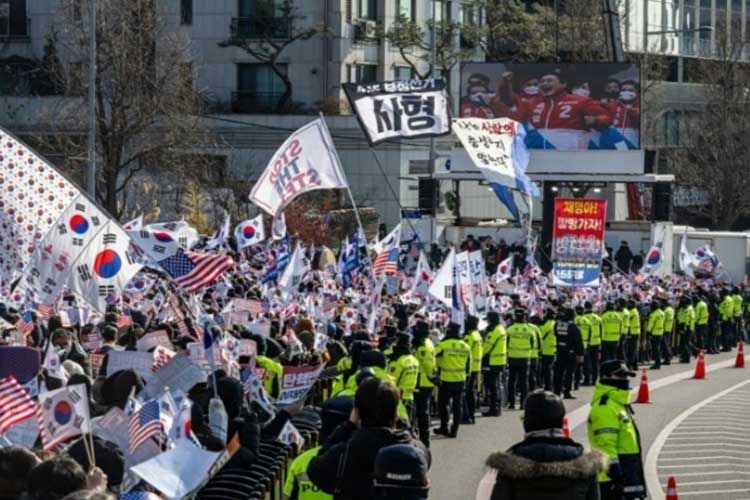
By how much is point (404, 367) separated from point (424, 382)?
1744mm

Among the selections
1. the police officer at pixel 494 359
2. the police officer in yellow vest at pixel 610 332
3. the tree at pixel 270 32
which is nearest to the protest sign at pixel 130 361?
the police officer at pixel 494 359

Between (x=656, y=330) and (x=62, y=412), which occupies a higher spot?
(x=62, y=412)

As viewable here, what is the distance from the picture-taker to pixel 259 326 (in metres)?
21.7

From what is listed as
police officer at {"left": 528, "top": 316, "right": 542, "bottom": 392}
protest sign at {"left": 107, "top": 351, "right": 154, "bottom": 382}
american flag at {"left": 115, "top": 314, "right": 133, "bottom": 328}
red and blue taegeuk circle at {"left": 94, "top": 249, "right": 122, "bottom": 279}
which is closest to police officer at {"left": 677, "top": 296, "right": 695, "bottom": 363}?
police officer at {"left": 528, "top": 316, "right": 542, "bottom": 392}

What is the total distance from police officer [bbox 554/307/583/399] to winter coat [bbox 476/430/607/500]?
17.7m

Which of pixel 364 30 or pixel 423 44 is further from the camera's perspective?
pixel 423 44

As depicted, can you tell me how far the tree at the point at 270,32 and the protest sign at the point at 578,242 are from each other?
2467 centimetres

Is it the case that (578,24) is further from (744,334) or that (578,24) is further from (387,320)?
(387,320)

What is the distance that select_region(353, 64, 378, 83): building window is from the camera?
62.7 meters

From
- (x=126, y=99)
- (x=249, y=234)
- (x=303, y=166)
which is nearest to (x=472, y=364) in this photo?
(x=303, y=166)

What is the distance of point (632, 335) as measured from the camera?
1288 inches

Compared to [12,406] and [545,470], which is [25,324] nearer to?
[12,406]

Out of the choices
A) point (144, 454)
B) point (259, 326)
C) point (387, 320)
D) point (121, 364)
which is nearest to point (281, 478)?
point (144, 454)

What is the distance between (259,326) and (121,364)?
662 centimetres
